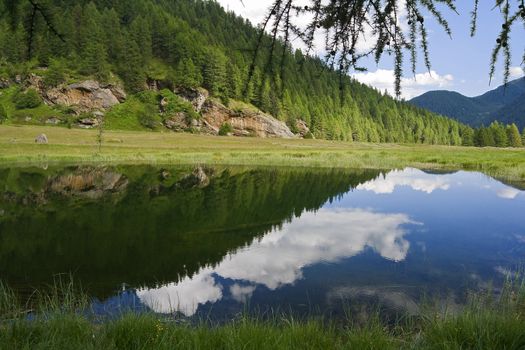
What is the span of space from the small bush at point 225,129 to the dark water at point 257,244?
Result: 68202 millimetres

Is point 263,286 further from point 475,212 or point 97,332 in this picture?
point 475,212

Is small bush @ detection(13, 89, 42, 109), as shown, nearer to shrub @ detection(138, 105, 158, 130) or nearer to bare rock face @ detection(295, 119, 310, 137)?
shrub @ detection(138, 105, 158, 130)

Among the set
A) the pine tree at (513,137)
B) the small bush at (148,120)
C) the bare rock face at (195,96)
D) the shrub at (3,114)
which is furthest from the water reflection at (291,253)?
the pine tree at (513,137)

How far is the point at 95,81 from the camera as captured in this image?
92.8m

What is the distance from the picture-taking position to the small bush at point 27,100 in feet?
274

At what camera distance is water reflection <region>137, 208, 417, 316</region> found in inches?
379

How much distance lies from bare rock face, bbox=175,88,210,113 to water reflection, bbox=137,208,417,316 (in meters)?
84.8

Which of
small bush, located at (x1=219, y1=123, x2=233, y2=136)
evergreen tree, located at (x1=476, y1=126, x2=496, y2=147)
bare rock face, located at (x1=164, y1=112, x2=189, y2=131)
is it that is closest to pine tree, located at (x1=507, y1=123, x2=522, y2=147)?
evergreen tree, located at (x1=476, y1=126, x2=496, y2=147)

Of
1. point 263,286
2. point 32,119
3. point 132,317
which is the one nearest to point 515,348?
point 132,317

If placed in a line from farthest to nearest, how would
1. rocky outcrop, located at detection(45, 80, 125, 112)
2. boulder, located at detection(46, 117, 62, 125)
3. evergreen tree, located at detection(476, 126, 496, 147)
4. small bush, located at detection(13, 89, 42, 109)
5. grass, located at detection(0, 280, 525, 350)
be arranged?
evergreen tree, located at detection(476, 126, 496, 147) < rocky outcrop, located at detection(45, 80, 125, 112) < small bush, located at detection(13, 89, 42, 109) < boulder, located at detection(46, 117, 62, 125) < grass, located at detection(0, 280, 525, 350)

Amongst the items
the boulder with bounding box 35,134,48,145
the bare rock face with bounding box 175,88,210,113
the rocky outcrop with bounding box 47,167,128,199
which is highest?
the bare rock face with bounding box 175,88,210,113

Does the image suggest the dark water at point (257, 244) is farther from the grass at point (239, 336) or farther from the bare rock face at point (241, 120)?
the bare rock face at point (241, 120)

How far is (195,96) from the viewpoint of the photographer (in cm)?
10188

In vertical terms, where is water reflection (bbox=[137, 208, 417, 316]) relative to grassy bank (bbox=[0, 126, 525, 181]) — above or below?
below
